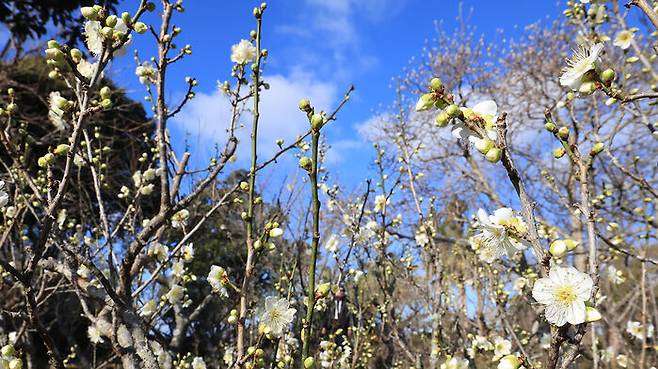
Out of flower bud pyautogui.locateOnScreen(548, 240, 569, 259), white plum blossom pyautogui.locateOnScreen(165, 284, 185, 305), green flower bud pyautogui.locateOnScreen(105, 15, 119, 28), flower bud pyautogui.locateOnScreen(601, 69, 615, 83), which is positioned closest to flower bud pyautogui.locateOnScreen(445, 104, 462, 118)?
flower bud pyautogui.locateOnScreen(548, 240, 569, 259)

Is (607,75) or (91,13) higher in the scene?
(91,13)

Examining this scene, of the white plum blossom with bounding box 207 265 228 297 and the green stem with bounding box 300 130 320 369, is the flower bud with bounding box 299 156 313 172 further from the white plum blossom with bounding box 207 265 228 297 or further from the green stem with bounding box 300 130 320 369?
the white plum blossom with bounding box 207 265 228 297

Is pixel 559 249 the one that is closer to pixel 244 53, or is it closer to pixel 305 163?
pixel 305 163

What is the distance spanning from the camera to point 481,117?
1.17 m

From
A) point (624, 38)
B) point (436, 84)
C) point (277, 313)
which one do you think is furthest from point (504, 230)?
point (624, 38)

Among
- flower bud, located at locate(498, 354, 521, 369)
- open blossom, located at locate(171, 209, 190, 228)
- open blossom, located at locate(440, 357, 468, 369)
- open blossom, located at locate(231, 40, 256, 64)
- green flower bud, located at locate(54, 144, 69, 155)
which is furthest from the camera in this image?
open blossom, located at locate(171, 209, 190, 228)

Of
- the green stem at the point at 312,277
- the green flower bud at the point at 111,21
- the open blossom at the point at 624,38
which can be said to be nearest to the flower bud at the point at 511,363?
the green stem at the point at 312,277

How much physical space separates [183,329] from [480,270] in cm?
301

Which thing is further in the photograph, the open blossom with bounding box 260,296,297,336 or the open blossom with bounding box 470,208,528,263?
the open blossom with bounding box 260,296,297,336

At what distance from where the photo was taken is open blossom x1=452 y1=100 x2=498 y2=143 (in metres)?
1.14

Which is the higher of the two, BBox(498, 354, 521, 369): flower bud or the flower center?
the flower center

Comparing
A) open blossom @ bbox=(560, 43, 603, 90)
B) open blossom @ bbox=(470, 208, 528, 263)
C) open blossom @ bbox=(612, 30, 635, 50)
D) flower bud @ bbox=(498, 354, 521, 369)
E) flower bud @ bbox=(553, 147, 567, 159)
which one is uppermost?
open blossom @ bbox=(612, 30, 635, 50)

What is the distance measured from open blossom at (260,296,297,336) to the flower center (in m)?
0.71

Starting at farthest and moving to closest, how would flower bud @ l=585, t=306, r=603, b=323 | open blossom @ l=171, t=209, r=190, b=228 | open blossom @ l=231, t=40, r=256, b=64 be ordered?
open blossom @ l=171, t=209, r=190, b=228 < open blossom @ l=231, t=40, r=256, b=64 < flower bud @ l=585, t=306, r=603, b=323
